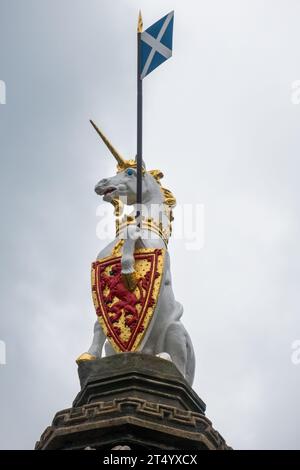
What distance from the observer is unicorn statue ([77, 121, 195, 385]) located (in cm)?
1173

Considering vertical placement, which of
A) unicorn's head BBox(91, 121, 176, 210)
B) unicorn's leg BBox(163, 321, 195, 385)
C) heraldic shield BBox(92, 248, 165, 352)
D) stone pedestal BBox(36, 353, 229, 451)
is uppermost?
unicorn's head BBox(91, 121, 176, 210)

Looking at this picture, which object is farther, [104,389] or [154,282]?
[154,282]

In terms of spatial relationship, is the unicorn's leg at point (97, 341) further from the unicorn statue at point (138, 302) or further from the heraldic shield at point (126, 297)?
the heraldic shield at point (126, 297)

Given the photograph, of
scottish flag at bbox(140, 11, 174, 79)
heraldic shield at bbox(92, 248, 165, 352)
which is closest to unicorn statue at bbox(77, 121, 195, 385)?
heraldic shield at bbox(92, 248, 165, 352)

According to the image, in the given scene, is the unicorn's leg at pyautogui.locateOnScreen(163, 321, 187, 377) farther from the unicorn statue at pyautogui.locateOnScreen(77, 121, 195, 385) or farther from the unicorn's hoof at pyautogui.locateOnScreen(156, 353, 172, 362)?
the unicorn's hoof at pyautogui.locateOnScreen(156, 353, 172, 362)

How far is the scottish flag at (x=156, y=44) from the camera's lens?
14.7 meters

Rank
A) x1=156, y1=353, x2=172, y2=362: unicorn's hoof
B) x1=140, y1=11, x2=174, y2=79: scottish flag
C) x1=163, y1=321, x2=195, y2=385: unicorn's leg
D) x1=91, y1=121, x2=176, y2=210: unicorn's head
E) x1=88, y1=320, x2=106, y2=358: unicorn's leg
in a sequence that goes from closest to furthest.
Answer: x1=156, y1=353, x2=172, y2=362: unicorn's hoof → x1=163, y1=321, x2=195, y2=385: unicorn's leg → x1=88, y1=320, x2=106, y2=358: unicorn's leg → x1=91, y1=121, x2=176, y2=210: unicorn's head → x1=140, y1=11, x2=174, y2=79: scottish flag

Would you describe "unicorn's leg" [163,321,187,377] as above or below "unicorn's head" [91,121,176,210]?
below

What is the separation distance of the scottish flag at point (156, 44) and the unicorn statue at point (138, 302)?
3.22 meters

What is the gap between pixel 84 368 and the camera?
11234 millimetres
